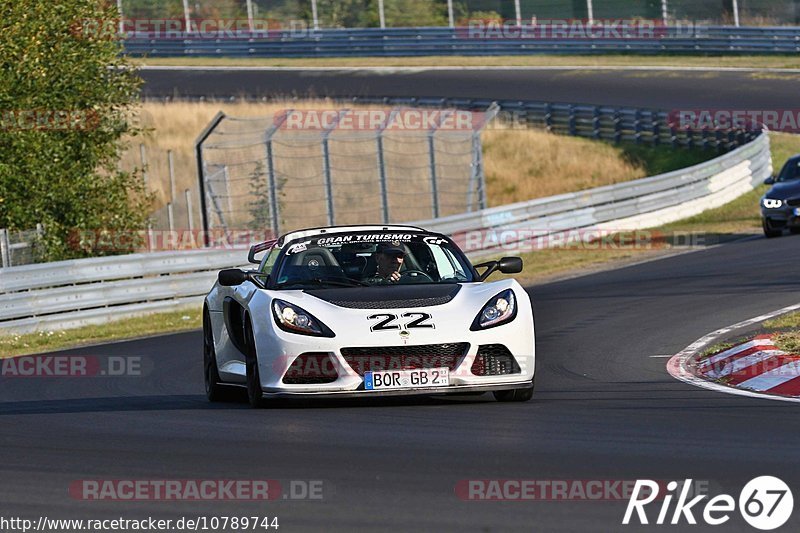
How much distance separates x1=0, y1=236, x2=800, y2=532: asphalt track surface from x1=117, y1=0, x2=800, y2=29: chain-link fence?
35.1 metres

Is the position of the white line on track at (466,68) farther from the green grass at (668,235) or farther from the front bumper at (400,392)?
the front bumper at (400,392)

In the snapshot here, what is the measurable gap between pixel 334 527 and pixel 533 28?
45945 millimetres

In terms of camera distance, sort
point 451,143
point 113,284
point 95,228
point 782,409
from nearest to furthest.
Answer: point 782,409
point 113,284
point 95,228
point 451,143

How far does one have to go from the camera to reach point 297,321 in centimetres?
958

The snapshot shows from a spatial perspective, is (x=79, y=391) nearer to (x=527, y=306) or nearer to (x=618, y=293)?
(x=527, y=306)

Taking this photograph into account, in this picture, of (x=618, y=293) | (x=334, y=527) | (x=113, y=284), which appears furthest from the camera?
(x=113, y=284)

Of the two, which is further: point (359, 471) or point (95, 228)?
point (95, 228)

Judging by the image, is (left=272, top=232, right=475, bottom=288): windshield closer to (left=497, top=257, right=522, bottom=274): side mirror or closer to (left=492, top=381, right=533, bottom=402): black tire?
(left=497, top=257, right=522, bottom=274): side mirror

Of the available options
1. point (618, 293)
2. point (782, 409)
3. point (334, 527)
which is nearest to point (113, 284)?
point (618, 293)

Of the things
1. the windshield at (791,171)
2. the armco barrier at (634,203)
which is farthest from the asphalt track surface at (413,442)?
the windshield at (791,171)

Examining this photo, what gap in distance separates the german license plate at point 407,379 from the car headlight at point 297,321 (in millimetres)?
388

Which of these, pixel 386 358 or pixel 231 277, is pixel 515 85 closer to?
pixel 231 277

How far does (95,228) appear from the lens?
24109mm

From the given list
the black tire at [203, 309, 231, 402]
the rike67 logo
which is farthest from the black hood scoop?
the rike67 logo
